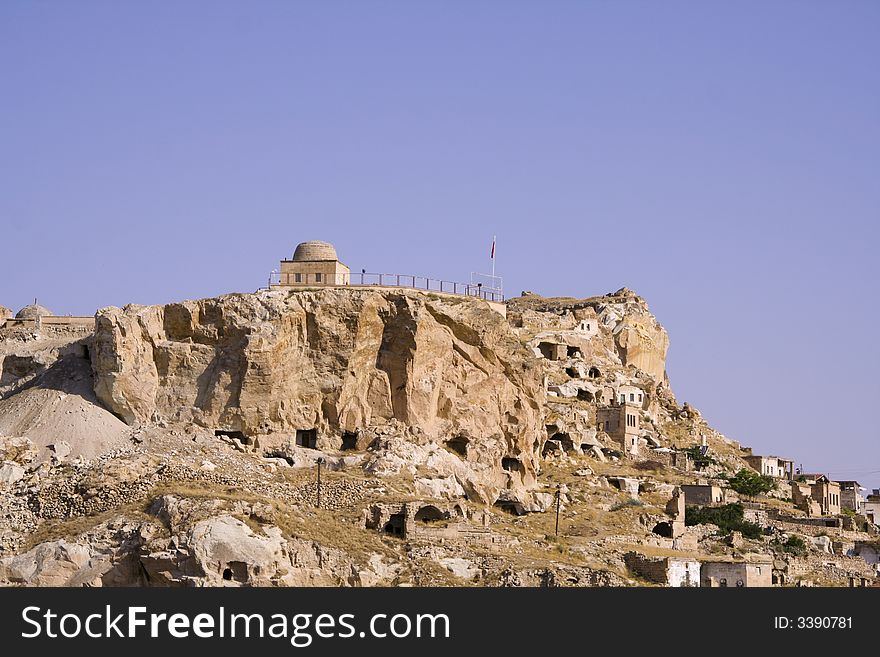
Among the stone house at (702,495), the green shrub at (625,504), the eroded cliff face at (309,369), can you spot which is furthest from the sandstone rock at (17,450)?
the stone house at (702,495)

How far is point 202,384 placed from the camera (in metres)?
73.0

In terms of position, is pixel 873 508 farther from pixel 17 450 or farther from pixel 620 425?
pixel 17 450

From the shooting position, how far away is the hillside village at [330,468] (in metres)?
63.1

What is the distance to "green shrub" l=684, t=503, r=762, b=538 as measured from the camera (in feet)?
268

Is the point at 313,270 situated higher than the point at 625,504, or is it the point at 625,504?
the point at 313,270

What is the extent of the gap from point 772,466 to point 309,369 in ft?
125

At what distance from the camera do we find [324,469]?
233 feet

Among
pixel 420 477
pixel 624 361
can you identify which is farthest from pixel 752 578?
pixel 624 361

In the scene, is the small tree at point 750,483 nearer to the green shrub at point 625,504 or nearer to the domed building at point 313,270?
the green shrub at point 625,504

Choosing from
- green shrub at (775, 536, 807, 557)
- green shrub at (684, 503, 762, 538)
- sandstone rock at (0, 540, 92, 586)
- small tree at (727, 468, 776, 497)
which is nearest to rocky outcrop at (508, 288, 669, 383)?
small tree at (727, 468, 776, 497)

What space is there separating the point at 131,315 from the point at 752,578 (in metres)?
24.9

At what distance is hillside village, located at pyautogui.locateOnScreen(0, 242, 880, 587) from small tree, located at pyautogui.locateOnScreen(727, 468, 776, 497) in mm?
1021

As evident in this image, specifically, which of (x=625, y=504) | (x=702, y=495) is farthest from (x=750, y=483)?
(x=625, y=504)
